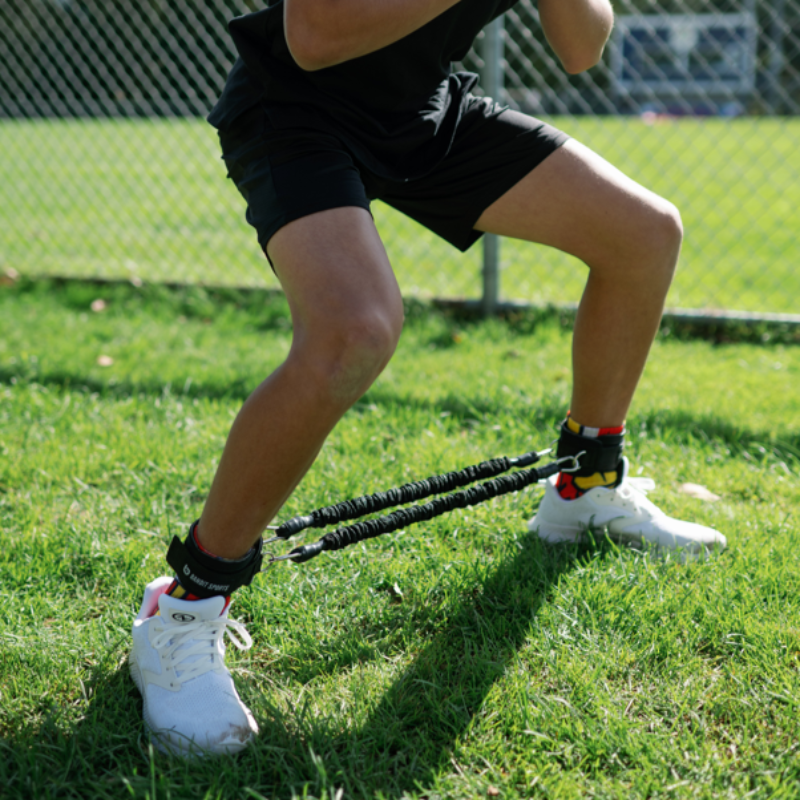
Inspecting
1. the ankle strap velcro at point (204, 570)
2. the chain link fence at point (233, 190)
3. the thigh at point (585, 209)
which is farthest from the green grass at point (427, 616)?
the chain link fence at point (233, 190)

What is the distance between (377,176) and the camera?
1.65m

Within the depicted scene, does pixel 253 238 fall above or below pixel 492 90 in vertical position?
below

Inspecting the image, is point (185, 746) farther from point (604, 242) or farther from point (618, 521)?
point (604, 242)

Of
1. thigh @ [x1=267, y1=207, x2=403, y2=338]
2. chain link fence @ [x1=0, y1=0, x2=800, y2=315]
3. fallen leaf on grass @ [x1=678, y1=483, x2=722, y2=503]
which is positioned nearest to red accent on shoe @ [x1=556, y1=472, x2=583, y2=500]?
fallen leaf on grass @ [x1=678, y1=483, x2=722, y2=503]

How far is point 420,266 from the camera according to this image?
4.85 meters

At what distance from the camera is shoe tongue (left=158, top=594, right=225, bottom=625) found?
1492 mm

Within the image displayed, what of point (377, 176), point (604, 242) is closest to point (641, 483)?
point (604, 242)

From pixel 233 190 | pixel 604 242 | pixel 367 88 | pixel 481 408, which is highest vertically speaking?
pixel 367 88

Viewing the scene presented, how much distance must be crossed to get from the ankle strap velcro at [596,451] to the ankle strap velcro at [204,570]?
0.89 metres

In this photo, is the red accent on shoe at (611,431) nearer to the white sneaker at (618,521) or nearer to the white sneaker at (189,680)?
the white sneaker at (618,521)

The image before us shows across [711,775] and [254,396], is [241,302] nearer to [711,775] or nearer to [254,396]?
[254,396]

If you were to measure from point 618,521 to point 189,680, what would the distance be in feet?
3.66

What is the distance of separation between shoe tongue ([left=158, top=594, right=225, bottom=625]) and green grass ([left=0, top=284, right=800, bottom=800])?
187 mm

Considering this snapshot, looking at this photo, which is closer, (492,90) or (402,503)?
(402,503)
